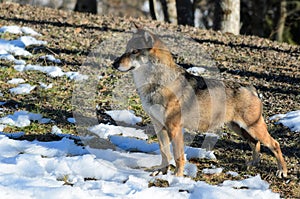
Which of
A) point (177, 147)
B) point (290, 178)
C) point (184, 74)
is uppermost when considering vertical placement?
point (184, 74)

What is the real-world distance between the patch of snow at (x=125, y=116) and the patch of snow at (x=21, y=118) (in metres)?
1.22

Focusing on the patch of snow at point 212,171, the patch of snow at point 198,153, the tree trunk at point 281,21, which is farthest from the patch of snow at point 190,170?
the tree trunk at point 281,21

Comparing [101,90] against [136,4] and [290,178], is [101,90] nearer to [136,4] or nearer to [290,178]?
[290,178]

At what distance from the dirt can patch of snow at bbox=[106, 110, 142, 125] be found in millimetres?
193

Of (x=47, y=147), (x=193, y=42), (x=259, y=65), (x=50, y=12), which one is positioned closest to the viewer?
(x=47, y=147)

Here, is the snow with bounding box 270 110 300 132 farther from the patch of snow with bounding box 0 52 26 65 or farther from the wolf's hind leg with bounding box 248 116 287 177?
the patch of snow with bounding box 0 52 26 65

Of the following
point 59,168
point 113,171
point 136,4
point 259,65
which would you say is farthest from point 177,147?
point 136,4

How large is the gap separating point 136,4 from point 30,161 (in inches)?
1546

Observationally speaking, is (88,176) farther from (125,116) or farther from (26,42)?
(26,42)

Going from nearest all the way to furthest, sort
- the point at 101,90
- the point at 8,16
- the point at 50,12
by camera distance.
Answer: the point at 101,90 < the point at 8,16 < the point at 50,12

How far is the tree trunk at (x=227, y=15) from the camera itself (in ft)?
52.2

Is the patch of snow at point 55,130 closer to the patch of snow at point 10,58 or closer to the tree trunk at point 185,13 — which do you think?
the patch of snow at point 10,58

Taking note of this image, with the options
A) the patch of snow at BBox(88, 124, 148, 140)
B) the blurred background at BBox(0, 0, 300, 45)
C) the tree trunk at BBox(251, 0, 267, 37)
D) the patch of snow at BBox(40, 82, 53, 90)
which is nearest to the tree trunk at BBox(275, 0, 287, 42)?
the blurred background at BBox(0, 0, 300, 45)

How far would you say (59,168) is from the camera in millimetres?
6906
